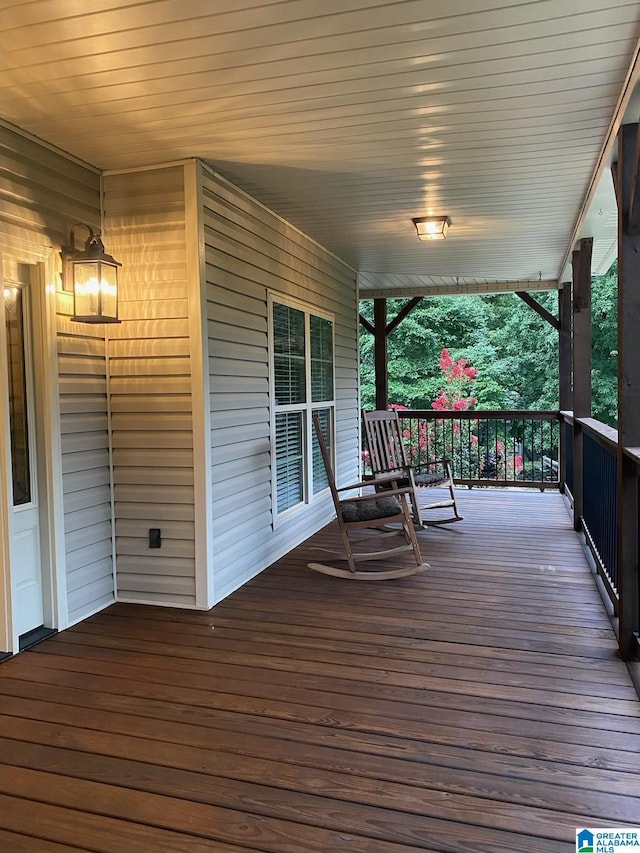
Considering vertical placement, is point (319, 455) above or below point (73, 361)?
below

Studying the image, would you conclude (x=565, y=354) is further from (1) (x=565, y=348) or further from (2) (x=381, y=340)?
(2) (x=381, y=340)

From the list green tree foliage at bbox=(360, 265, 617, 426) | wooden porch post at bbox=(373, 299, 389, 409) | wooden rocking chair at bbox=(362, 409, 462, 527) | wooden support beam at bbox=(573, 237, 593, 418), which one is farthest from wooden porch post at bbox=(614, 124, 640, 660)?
green tree foliage at bbox=(360, 265, 617, 426)

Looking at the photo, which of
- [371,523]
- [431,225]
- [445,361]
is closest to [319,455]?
[371,523]

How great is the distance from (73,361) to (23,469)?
2.07 ft

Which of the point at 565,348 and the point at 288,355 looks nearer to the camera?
the point at 288,355

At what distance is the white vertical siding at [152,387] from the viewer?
137 inches

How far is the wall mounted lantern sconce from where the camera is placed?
319cm

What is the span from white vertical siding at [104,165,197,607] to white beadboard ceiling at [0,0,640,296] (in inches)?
10.5

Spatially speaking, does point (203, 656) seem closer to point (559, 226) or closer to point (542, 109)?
point (542, 109)

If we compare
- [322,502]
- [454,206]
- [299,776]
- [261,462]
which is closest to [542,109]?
[454,206]

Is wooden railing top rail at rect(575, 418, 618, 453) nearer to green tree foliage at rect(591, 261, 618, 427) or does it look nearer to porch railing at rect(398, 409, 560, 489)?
porch railing at rect(398, 409, 560, 489)

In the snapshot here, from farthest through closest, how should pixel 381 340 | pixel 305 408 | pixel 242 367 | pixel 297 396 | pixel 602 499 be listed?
pixel 381 340 → pixel 305 408 → pixel 297 396 → pixel 242 367 → pixel 602 499

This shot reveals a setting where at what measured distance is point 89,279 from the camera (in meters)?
3.21

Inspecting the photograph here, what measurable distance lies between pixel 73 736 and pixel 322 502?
142 inches
